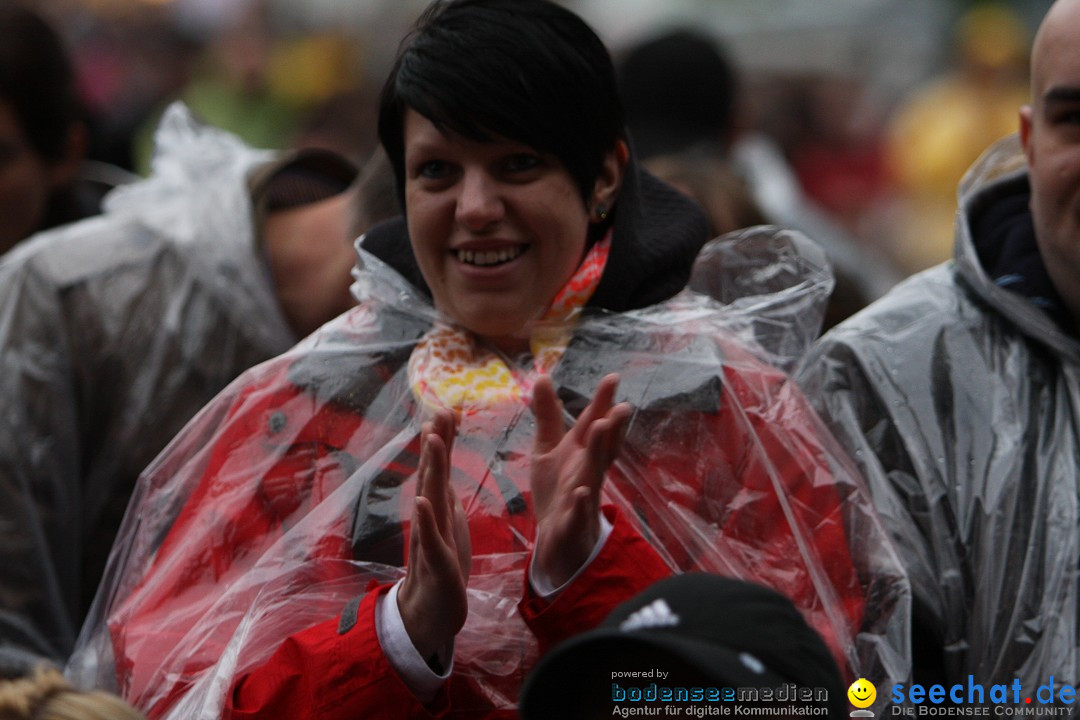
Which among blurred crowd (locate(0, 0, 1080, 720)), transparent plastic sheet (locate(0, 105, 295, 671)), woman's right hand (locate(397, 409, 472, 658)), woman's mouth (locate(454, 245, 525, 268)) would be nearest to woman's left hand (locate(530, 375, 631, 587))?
blurred crowd (locate(0, 0, 1080, 720))

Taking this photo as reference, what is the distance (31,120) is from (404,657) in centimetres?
240

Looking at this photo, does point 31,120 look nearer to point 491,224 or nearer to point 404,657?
point 491,224

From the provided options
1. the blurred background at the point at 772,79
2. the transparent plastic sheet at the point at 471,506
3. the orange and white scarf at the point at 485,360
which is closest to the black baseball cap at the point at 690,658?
the transparent plastic sheet at the point at 471,506

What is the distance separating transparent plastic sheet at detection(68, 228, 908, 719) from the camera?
2408 mm

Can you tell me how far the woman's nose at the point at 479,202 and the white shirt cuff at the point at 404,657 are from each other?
0.62 m

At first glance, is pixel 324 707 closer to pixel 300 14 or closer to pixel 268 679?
pixel 268 679

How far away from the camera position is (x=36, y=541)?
339 cm

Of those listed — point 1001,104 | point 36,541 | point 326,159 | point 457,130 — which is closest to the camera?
point 457,130

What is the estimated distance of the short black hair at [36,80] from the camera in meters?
4.01

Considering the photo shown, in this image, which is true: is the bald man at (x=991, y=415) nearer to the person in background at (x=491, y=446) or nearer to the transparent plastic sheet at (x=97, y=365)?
the person in background at (x=491, y=446)

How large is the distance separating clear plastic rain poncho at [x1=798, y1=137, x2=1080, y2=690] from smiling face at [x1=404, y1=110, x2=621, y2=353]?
57 cm

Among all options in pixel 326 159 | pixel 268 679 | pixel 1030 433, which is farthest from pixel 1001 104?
pixel 268 679

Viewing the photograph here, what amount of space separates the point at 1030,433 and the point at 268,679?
4.41 feet

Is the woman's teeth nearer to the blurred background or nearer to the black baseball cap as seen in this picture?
the black baseball cap
